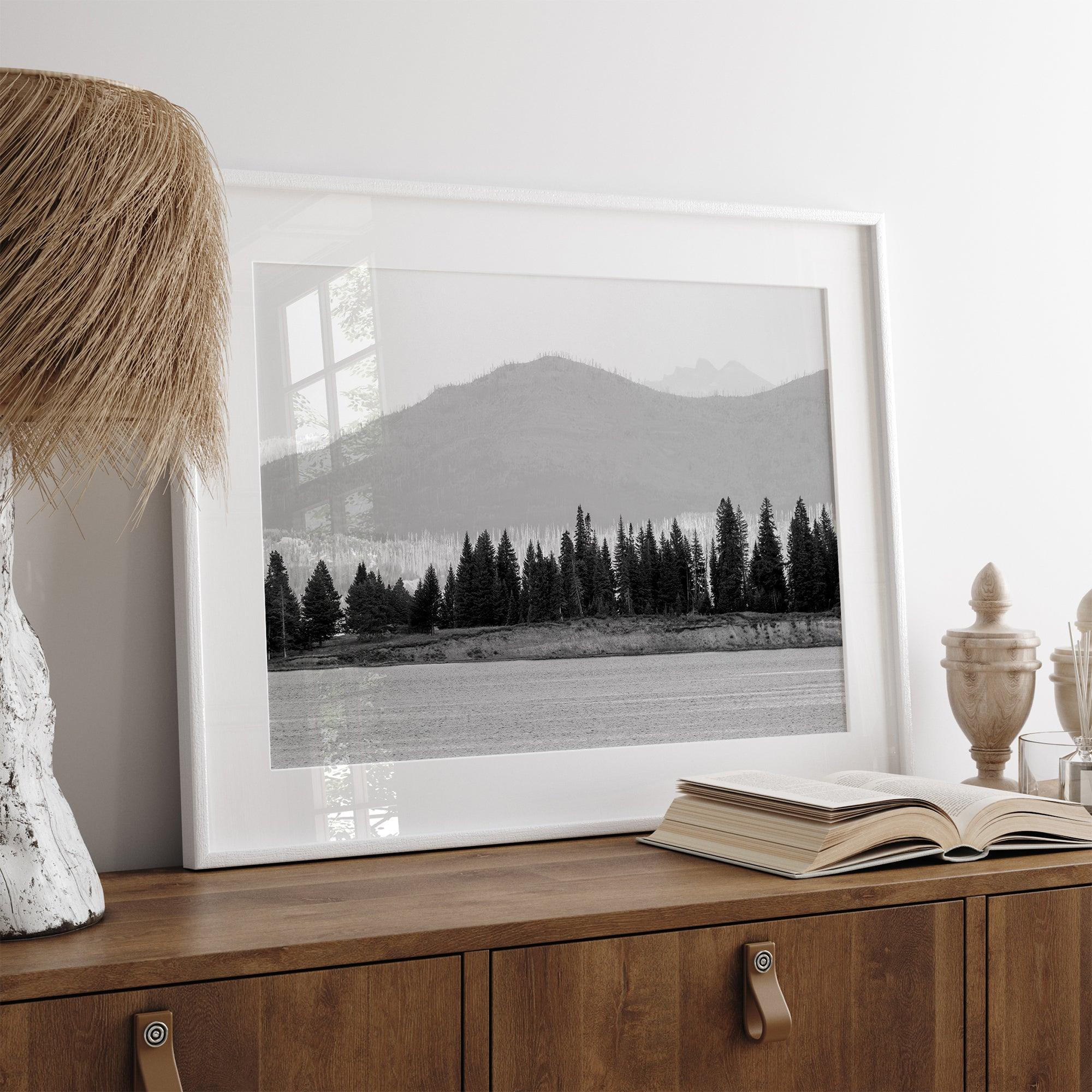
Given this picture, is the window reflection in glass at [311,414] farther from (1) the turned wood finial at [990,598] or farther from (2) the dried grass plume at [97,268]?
(1) the turned wood finial at [990,598]

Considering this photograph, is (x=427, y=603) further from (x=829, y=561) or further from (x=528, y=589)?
(x=829, y=561)

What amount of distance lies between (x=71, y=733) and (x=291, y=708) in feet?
0.78

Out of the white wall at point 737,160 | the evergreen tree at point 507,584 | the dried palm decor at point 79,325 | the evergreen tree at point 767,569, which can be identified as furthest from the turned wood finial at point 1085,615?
the dried palm decor at point 79,325

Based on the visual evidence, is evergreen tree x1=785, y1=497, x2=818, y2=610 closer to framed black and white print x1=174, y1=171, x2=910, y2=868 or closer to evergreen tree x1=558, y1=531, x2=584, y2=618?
framed black and white print x1=174, y1=171, x2=910, y2=868

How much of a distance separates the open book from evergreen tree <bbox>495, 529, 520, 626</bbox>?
0.28 metres

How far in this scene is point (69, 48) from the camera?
4.00 ft

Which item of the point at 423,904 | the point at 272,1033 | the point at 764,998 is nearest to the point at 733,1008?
the point at 764,998

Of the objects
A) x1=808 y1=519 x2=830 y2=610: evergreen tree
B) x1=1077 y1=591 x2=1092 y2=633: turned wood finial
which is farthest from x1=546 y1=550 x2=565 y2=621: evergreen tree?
x1=1077 y1=591 x2=1092 y2=633: turned wood finial

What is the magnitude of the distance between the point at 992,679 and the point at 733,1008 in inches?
24.3

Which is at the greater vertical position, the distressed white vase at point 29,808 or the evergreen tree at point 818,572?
the evergreen tree at point 818,572

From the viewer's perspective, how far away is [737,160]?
4.85ft

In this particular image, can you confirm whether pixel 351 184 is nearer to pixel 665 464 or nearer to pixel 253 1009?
pixel 665 464

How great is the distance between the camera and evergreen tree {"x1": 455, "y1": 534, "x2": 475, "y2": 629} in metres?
1.32

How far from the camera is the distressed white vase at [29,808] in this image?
93cm
